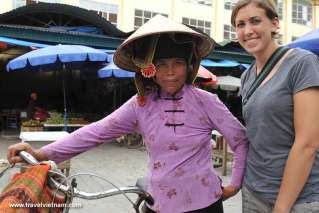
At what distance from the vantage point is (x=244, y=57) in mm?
17281

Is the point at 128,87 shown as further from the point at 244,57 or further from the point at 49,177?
the point at 49,177

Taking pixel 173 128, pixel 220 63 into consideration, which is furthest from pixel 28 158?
pixel 220 63

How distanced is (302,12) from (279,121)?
117 ft

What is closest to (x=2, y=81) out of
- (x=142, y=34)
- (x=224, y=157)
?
(x=224, y=157)

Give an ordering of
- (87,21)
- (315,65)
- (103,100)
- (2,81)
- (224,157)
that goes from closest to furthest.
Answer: (315,65) → (224,157) → (87,21) → (103,100) → (2,81)

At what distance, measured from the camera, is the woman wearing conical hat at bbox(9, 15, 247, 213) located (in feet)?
6.57

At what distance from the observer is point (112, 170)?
7.95 metres

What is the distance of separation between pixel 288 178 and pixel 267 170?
109mm

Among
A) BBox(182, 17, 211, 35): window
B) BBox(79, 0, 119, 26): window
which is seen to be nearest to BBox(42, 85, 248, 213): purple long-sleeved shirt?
BBox(79, 0, 119, 26): window

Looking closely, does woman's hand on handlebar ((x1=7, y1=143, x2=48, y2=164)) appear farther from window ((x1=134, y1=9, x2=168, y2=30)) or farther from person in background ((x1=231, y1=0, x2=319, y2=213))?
window ((x1=134, y1=9, x2=168, y2=30))

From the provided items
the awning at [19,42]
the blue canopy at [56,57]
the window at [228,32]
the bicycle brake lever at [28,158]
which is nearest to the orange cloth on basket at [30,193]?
the bicycle brake lever at [28,158]

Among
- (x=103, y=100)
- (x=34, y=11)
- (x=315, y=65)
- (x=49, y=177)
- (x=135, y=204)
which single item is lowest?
(x=103, y=100)

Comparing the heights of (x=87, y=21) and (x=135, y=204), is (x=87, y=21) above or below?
above

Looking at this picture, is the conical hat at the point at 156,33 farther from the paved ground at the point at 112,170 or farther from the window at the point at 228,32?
the window at the point at 228,32
